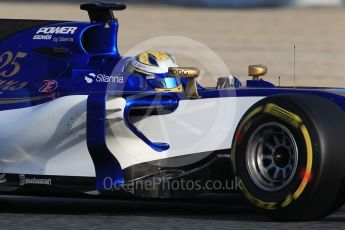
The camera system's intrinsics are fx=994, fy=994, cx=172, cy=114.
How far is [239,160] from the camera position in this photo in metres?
6.31

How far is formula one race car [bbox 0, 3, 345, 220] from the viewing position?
602cm

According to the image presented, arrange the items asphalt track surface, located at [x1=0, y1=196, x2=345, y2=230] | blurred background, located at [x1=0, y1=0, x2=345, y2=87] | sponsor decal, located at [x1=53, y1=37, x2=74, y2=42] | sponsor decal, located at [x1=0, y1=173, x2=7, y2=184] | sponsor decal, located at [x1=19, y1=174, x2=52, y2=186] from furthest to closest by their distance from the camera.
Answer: blurred background, located at [x1=0, y1=0, x2=345, y2=87] < sponsor decal, located at [x1=53, y1=37, x2=74, y2=42] < sponsor decal, located at [x1=0, y1=173, x2=7, y2=184] < sponsor decal, located at [x1=19, y1=174, x2=52, y2=186] < asphalt track surface, located at [x1=0, y1=196, x2=345, y2=230]

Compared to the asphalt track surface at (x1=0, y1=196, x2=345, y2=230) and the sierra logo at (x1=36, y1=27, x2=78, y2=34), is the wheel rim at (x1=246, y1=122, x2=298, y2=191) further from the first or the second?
the sierra logo at (x1=36, y1=27, x2=78, y2=34)

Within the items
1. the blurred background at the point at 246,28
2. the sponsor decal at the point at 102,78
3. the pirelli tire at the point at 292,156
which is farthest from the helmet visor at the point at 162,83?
the blurred background at the point at 246,28

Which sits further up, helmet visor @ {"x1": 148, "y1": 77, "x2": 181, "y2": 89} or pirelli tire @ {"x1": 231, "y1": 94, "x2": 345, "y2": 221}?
helmet visor @ {"x1": 148, "y1": 77, "x2": 181, "y2": 89}

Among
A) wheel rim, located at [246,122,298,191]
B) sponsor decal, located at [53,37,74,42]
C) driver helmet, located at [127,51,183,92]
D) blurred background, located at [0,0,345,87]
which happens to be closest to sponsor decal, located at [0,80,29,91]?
sponsor decal, located at [53,37,74,42]

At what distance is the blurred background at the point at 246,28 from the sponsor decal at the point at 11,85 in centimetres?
966

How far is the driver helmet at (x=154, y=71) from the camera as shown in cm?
750

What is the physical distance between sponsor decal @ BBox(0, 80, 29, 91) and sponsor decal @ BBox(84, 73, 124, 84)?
49cm

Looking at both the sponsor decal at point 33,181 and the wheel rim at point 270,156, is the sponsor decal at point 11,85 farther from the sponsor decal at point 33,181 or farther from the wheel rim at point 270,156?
the wheel rim at point 270,156

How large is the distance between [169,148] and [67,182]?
806 mm

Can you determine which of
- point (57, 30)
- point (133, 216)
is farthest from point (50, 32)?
point (133, 216)

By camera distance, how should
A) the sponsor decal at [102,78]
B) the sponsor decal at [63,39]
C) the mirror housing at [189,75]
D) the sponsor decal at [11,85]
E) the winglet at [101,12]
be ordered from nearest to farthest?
the mirror housing at [189,75] < the sponsor decal at [102,78] < the sponsor decal at [11,85] < the sponsor decal at [63,39] < the winglet at [101,12]

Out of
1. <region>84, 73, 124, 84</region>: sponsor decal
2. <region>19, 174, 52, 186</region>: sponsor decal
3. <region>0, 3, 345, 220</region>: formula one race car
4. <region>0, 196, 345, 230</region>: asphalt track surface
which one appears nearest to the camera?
<region>0, 3, 345, 220</region>: formula one race car
